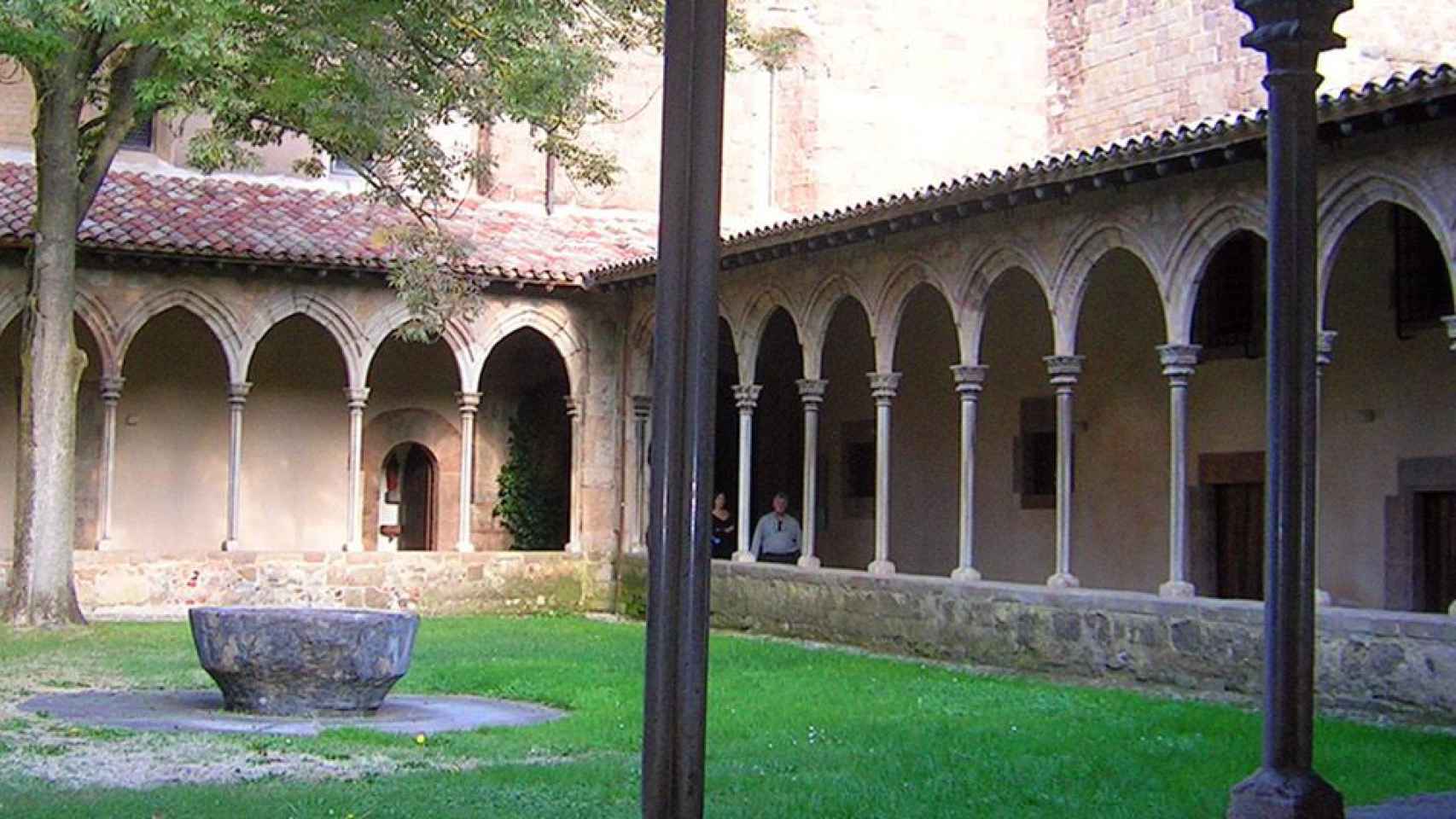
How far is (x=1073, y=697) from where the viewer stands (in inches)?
487

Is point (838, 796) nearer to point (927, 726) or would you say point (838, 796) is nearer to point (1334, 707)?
point (927, 726)

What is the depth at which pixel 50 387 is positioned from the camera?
656 inches

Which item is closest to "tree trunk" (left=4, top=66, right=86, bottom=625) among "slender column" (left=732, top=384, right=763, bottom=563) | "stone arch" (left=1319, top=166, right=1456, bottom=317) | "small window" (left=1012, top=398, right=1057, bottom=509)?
"slender column" (left=732, top=384, right=763, bottom=563)

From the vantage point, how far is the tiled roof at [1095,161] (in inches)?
456

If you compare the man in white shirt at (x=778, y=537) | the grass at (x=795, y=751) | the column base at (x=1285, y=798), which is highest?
the man in white shirt at (x=778, y=537)

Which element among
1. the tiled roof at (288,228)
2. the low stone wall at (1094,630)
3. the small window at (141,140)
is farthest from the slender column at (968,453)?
the small window at (141,140)

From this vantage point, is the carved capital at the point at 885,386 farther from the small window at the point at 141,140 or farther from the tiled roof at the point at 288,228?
the small window at the point at 141,140

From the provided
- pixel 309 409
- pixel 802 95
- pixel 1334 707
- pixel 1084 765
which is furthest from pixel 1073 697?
pixel 802 95

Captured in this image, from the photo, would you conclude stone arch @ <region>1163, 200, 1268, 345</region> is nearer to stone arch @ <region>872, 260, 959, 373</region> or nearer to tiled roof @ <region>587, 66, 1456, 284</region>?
tiled roof @ <region>587, 66, 1456, 284</region>

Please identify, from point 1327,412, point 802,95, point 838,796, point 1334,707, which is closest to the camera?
point 838,796

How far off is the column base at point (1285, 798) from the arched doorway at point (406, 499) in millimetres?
18869

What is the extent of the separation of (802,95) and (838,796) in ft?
64.2

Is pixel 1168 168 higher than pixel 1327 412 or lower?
higher

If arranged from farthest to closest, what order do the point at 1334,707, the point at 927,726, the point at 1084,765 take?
the point at 1334,707 → the point at 927,726 → the point at 1084,765
